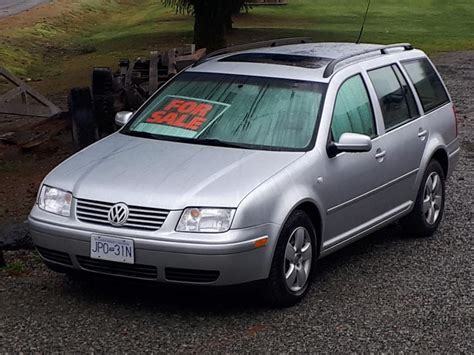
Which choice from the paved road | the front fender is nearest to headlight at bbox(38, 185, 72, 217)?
the front fender

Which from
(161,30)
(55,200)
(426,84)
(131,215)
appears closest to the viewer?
(131,215)

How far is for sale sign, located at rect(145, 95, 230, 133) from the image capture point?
24.2 ft

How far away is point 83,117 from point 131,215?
4847mm

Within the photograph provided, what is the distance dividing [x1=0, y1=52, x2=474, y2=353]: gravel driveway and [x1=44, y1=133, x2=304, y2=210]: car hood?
1.95 ft

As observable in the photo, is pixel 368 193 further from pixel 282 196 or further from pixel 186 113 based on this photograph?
pixel 186 113

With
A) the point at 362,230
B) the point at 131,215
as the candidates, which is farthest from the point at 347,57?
the point at 131,215

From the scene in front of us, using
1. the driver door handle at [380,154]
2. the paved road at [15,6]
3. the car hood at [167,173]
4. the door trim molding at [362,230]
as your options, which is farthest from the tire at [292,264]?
the paved road at [15,6]

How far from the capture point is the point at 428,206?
28.5 feet

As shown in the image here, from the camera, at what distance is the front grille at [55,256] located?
255 inches

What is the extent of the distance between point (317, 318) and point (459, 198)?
4.03 meters

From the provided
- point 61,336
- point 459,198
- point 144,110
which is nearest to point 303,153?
point 144,110

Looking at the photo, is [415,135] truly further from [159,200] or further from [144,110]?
[159,200]

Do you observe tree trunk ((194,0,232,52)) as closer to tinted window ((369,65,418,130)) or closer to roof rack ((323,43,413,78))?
roof rack ((323,43,413,78))

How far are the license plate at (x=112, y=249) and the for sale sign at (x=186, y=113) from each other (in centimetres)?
136
